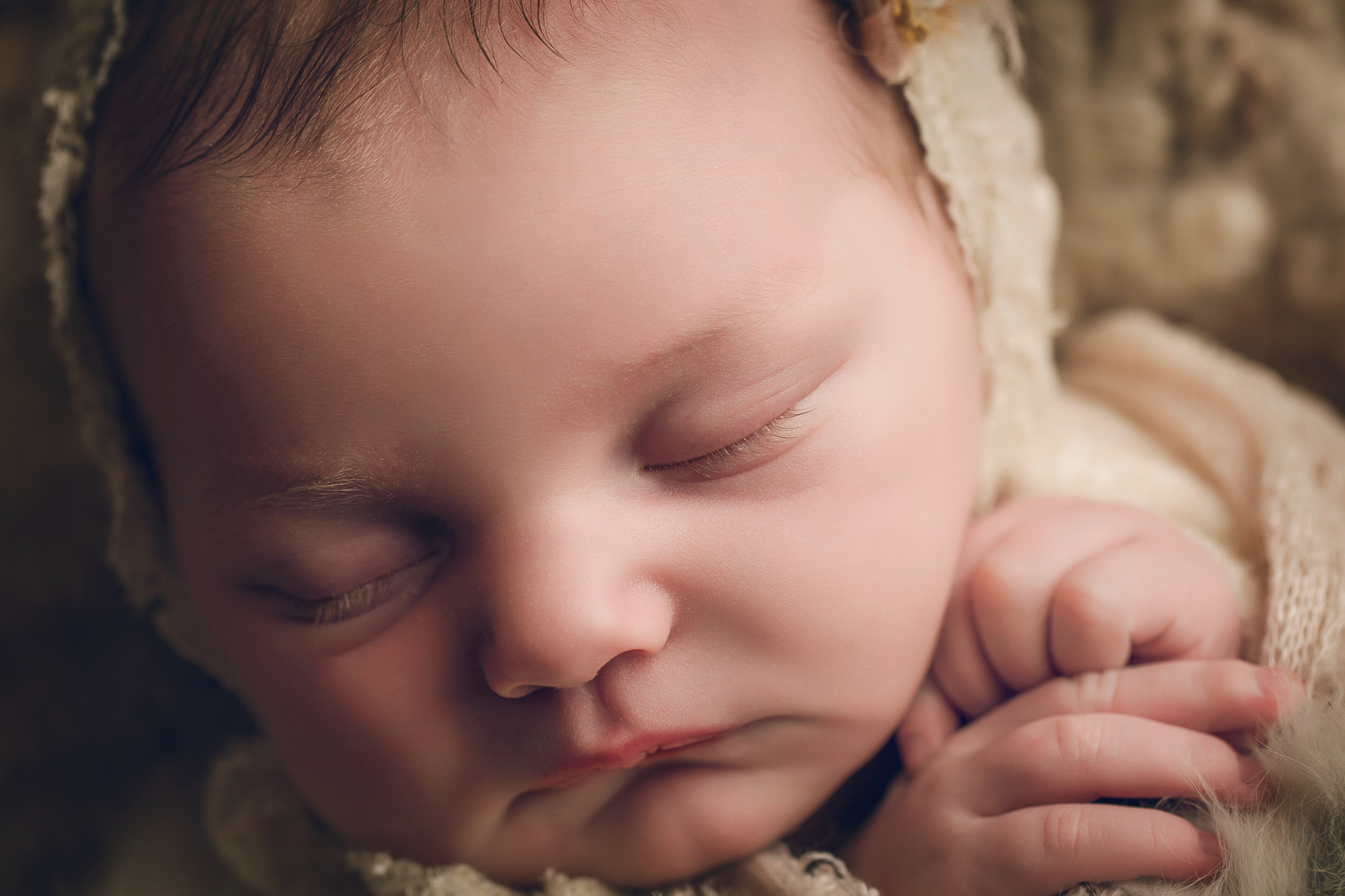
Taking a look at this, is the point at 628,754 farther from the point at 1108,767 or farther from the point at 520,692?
the point at 1108,767

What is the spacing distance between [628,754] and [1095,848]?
0.30 m

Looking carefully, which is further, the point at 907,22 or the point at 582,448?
the point at 907,22

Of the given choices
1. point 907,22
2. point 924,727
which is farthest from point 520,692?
point 907,22

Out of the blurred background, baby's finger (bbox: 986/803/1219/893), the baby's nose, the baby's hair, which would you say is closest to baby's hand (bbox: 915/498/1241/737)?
baby's finger (bbox: 986/803/1219/893)

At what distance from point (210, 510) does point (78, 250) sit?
0.96ft

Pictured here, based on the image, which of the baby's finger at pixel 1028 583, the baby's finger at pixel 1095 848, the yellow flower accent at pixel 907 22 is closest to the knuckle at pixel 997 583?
the baby's finger at pixel 1028 583

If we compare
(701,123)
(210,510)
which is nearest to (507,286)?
(701,123)

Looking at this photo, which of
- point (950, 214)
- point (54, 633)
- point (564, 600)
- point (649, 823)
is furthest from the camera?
point (54, 633)

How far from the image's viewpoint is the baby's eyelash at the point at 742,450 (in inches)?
26.4

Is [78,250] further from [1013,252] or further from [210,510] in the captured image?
[1013,252]

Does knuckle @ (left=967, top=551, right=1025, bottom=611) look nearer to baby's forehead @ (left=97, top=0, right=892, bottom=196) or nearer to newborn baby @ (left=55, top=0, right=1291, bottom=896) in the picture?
newborn baby @ (left=55, top=0, right=1291, bottom=896)

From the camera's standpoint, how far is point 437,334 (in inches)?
24.6

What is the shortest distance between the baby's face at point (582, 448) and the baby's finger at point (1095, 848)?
0.14m

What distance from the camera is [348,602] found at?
28.1 inches
